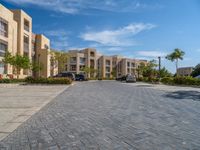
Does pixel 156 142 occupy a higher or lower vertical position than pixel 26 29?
lower

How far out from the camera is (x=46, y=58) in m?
57.4

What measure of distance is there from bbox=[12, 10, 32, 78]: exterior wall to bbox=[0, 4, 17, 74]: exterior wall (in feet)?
7.50

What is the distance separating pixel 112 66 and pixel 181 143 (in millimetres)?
109379

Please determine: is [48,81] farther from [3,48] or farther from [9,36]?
[9,36]

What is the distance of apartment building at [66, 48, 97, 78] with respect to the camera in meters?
95.4

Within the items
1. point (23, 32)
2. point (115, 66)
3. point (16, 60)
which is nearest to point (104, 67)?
point (115, 66)

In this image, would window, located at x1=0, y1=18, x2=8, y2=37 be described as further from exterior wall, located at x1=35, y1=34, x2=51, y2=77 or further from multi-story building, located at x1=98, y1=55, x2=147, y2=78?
multi-story building, located at x1=98, y1=55, x2=147, y2=78

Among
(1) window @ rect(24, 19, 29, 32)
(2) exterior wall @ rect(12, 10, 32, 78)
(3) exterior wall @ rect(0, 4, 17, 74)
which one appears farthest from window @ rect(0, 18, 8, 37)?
(1) window @ rect(24, 19, 29, 32)

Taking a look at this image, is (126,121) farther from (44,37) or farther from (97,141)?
(44,37)

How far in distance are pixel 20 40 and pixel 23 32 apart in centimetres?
270

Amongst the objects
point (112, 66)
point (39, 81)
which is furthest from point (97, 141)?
point (112, 66)

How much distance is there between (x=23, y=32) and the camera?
4731 centimetres

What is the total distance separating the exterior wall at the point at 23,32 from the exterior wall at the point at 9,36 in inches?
90.0

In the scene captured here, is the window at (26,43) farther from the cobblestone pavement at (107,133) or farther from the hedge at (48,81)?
the cobblestone pavement at (107,133)
